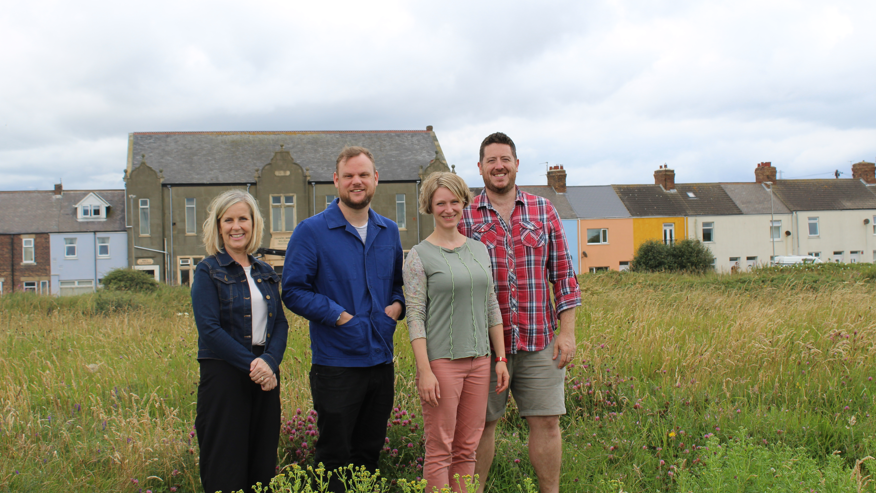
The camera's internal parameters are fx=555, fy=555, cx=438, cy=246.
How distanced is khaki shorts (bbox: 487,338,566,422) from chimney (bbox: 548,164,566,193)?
116 feet

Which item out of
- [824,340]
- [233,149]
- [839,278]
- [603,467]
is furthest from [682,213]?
[603,467]

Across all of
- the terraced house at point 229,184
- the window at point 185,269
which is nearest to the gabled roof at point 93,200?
the terraced house at point 229,184

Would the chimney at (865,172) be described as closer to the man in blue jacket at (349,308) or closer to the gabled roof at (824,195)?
the gabled roof at (824,195)

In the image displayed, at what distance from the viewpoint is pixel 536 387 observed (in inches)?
137

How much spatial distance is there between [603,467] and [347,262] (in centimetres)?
225

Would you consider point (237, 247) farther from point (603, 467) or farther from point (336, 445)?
point (603, 467)

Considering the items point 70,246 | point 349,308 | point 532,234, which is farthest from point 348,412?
point 70,246

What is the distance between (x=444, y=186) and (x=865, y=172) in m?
50.3

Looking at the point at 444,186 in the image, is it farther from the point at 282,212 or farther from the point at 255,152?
the point at 255,152

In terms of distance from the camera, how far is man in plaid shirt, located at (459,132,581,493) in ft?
11.4

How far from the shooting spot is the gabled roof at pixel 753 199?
1495 inches

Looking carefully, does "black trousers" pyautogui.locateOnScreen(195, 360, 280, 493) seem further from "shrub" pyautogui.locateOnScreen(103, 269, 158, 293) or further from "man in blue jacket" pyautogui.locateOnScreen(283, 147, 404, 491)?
"shrub" pyautogui.locateOnScreen(103, 269, 158, 293)

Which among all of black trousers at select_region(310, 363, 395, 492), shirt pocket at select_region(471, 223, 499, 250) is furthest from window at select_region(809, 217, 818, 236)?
black trousers at select_region(310, 363, 395, 492)

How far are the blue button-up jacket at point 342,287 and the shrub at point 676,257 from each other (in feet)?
90.8
